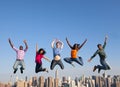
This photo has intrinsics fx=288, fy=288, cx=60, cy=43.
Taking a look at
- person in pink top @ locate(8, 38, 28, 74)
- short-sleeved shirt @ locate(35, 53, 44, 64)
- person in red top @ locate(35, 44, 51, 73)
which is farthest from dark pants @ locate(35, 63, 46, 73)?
person in pink top @ locate(8, 38, 28, 74)

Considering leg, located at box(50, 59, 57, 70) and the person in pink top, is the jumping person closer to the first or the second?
leg, located at box(50, 59, 57, 70)

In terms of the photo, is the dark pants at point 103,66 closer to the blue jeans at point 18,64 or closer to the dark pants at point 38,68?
the dark pants at point 38,68

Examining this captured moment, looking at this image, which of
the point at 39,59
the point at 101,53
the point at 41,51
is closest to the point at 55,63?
the point at 39,59

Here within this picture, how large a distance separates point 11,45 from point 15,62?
1.40 meters

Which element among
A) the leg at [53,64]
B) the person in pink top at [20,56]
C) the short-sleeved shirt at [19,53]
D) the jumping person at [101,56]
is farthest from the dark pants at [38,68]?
the jumping person at [101,56]

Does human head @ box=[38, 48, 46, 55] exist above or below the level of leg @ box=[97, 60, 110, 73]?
above

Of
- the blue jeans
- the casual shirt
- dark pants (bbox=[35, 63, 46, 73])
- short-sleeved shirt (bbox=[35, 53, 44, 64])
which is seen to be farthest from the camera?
the casual shirt

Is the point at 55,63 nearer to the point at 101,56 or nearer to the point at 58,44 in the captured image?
the point at 58,44

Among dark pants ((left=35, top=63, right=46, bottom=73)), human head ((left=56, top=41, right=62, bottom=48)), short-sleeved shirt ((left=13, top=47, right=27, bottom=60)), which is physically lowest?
dark pants ((left=35, top=63, right=46, bottom=73))

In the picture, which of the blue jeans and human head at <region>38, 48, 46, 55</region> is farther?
human head at <region>38, 48, 46, 55</region>

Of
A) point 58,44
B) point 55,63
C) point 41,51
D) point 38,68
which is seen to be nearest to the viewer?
point 38,68

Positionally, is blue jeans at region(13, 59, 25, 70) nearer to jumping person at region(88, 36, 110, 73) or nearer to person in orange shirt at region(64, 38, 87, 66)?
person in orange shirt at region(64, 38, 87, 66)

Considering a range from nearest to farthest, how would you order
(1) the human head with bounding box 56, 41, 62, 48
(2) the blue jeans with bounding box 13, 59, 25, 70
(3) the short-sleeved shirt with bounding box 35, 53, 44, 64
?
(2) the blue jeans with bounding box 13, 59, 25, 70 < (3) the short-sleeved shirt with bounding box 35, 53, 44, 64 < (1) the human head with bounding box 56, 41, 62, 48

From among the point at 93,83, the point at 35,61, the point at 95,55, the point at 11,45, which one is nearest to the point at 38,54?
the point at 35,61
